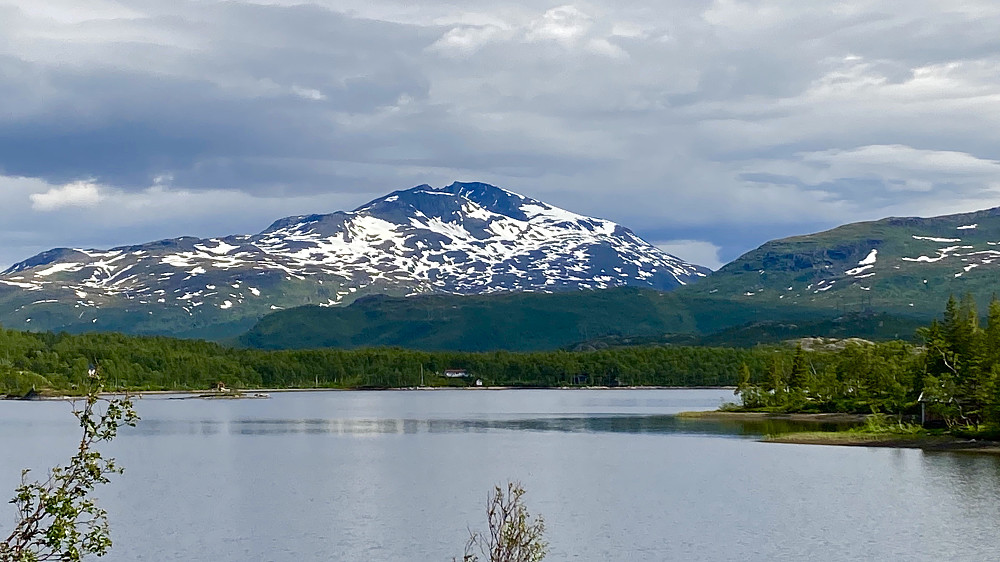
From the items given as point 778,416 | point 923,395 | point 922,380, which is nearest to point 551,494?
point 923,395

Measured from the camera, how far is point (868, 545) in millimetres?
46281

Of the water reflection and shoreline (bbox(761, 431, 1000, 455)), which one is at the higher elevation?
the water reflection

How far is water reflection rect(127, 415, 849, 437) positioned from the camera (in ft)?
392

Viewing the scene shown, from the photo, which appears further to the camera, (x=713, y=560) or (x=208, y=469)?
(x=208, y=469)

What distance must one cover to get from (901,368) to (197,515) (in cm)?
8287

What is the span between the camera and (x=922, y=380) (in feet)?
325

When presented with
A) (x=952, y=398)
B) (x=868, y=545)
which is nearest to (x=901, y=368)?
(x=952, y=398)

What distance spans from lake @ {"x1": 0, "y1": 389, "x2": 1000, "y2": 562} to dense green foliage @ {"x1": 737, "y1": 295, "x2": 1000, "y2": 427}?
26.9 ft

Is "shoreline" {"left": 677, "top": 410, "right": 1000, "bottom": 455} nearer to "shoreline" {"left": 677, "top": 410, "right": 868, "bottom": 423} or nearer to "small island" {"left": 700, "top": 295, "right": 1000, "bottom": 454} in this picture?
"small island" {"left": 700, "top": 295, "right": 1000, "bottom": 454}

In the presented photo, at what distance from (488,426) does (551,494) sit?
68.3 meters

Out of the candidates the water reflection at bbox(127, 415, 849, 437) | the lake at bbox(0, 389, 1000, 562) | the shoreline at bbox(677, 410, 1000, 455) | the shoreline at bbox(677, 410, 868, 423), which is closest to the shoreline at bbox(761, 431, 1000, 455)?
the shoreline at bbox(677, 410, 1000, 455)

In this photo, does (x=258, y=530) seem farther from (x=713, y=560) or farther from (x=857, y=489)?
(x=857, y=489)

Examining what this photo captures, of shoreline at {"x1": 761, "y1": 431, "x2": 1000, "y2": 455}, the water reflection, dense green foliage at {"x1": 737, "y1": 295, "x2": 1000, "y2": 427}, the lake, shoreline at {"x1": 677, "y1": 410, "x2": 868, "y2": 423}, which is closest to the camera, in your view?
the lake

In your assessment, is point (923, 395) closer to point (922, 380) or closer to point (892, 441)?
point (922, 380)
